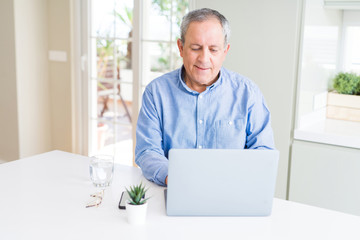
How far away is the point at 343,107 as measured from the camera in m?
3.12

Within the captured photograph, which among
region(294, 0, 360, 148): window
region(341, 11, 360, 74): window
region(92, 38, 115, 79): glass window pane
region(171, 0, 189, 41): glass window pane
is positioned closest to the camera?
region(294, 0, 360, 148): window

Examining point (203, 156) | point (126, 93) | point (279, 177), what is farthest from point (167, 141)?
point (126, 93)

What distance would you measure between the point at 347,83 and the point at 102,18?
2214 millimetres

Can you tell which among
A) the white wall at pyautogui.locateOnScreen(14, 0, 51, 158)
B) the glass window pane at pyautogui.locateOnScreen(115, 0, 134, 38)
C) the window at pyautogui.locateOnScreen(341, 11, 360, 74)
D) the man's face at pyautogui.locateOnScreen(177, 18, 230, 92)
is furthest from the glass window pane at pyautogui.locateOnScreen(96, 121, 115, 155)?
the man's face at pyautogui.locateOnScreen(177, 18, 230, 92)

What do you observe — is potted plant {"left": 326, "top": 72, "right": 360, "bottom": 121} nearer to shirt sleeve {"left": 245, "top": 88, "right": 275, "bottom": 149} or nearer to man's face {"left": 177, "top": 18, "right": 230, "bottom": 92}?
shirt sleeve {"left": 245, "top": 88, "right": 275, "bottom": 149}

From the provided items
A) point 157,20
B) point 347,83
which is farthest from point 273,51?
point 157,20

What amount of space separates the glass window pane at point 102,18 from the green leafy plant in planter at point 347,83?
6.63 ft

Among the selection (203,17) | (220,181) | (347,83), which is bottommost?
(220,181)

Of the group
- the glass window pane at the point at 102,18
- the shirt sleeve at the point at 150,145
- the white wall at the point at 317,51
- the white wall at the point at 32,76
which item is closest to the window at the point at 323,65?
the white wall at the point at 317,51

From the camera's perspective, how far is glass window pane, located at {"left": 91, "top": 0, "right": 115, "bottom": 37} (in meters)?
4.10

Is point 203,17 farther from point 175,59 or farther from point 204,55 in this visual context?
point 175,59

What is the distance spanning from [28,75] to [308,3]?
2.65 meters

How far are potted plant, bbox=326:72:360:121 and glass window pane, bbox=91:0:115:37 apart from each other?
2024mm

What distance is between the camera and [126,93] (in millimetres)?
4484
